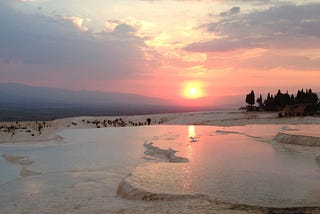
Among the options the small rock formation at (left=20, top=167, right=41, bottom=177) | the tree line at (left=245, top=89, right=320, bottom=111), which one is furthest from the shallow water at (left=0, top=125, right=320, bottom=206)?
the tree line at (left=245, top=89, right=320, bottom=111)

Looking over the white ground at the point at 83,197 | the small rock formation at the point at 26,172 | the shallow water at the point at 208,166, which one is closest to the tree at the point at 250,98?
the shallow water at the point at 208,166

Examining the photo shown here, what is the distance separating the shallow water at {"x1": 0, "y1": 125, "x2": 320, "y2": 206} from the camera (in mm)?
11562

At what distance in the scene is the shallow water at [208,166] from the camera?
11562mm

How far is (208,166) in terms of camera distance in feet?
51.4

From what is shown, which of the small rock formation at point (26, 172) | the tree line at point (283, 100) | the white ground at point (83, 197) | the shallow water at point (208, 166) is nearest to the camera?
the white ground at point (83, 197)

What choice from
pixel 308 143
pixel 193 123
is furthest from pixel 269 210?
pixel 193 123

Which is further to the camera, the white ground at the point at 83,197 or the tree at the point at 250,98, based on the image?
the tree at the point at 250,98

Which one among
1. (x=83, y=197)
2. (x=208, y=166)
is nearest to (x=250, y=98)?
(x=208, y=166)

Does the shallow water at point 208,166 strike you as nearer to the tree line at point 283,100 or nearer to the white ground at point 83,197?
the white ground at point 83,197

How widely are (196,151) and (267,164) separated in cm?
476

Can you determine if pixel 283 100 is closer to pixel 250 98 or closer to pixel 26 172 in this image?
pixel 250 98

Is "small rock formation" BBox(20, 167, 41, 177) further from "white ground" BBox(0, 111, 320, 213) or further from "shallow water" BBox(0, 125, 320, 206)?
"shallow water" BBox(0, 125, 320, 206)

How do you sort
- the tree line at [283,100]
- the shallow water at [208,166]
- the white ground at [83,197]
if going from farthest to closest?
the tree line at [283,100] < the shallow water at [208,166] < the white ground at [83,197]

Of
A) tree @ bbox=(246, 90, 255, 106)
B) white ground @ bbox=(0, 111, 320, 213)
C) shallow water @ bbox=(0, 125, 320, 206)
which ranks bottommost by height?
white ground @ bbox=(0, 111, 320, 213)
